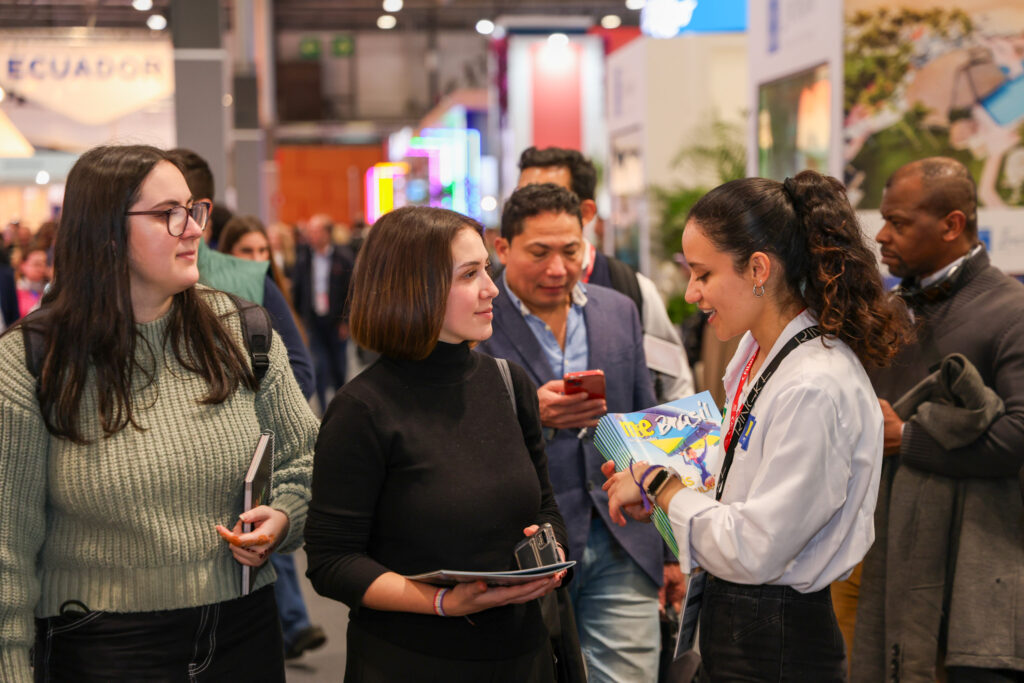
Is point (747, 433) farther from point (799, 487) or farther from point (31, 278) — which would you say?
point (31, 278)

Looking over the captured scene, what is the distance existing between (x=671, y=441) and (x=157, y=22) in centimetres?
560

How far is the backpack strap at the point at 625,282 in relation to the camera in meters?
3.39

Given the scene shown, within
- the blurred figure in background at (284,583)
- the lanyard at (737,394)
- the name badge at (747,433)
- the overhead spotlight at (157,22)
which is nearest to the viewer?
the name badge at (747,433)

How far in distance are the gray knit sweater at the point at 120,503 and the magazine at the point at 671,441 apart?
0.77 m

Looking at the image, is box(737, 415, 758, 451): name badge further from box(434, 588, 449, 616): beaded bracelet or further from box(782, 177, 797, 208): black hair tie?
box(434, 588, 449, 616): beaded bracelet

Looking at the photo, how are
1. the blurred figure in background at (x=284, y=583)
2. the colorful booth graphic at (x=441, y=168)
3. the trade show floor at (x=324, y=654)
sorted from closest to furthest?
the trade show floor at (x=324, y=654) → the blurred figure in background at (x=284, y=583) → the colorful booth graphic at (x=441, y=168)

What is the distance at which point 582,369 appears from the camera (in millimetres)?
2975

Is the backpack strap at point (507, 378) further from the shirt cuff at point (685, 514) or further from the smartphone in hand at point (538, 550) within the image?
the shirt cuff at point (685, 514)

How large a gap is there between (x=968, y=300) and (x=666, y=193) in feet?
17.0

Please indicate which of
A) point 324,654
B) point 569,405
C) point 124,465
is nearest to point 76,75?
point 324,654

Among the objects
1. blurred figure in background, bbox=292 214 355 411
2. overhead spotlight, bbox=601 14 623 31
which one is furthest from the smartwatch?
overhead spotlight, bbox=601 14 623 31

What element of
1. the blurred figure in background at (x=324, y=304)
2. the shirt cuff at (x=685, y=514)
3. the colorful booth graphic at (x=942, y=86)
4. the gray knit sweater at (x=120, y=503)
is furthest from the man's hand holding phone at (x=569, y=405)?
the blurred figure in background at (x=324, y=304)

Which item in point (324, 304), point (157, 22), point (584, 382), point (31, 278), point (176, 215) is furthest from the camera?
point (324, 304)

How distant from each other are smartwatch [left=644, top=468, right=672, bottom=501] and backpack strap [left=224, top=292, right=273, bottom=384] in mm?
849
